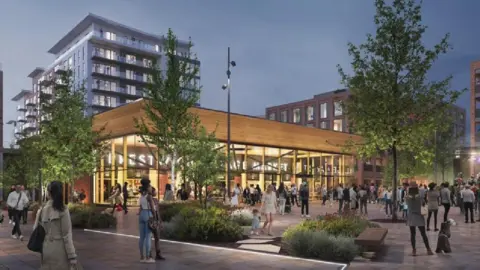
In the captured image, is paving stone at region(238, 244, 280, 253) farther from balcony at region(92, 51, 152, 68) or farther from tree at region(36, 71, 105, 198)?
balcony at region(92, 51, 152, 68)

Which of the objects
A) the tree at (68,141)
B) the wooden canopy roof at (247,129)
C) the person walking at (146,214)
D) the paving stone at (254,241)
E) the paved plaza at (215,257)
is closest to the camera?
the paved plaza at (215,257)

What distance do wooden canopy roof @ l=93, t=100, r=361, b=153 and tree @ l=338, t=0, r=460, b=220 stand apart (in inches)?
366

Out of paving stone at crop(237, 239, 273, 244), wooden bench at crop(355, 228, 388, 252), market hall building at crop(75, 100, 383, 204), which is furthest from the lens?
market hall building at crop(75, 100, 383, 204)

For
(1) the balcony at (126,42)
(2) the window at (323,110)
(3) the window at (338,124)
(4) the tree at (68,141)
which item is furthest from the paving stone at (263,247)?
(1) the balcony at (126,42)

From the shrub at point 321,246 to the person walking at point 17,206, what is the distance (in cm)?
883

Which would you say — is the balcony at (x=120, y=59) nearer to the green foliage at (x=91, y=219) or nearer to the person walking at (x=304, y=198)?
the person walking at (x=304, y=198)

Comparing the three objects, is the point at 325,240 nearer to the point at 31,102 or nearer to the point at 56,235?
the point at 56,235

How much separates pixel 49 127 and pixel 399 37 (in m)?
16.7

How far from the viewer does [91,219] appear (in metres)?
19.2

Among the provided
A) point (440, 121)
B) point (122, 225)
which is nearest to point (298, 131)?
point (440, 121)

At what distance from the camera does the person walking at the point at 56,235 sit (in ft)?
18.1

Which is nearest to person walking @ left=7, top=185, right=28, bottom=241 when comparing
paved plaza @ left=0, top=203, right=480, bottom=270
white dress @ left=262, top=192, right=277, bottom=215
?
paved plaza @ left=0, top=203, right=480, bottom=270

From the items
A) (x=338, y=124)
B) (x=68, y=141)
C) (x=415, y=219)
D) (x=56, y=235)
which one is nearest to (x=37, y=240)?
(x=56, y=235)

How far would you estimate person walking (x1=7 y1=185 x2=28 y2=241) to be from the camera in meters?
15.9
